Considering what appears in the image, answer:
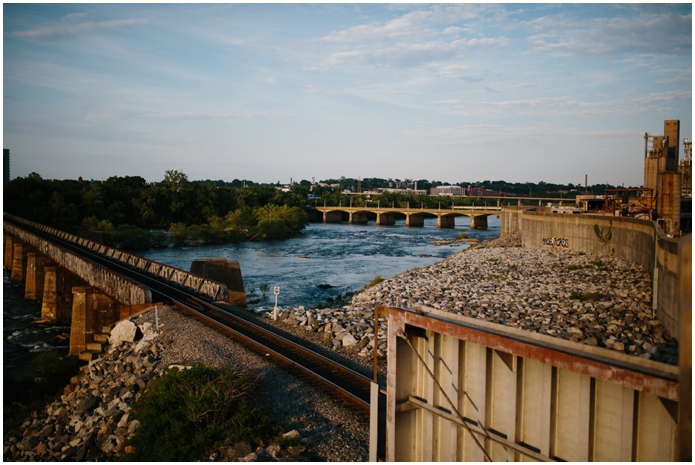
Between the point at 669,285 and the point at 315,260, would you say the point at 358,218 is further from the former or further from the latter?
the point at 669,285

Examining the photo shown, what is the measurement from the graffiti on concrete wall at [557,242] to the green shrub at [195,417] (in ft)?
91.0

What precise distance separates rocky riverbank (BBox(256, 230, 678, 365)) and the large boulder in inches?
174

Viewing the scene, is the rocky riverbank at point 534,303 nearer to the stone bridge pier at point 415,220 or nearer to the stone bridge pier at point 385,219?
the stone bridge pier at point 415,220

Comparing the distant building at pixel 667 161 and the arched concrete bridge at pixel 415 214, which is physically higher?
the distant building at pixel 667 161

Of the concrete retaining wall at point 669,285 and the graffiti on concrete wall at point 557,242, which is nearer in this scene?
the concrete retaining wall at point 669,285

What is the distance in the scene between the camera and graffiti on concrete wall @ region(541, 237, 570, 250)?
32956 millimetres

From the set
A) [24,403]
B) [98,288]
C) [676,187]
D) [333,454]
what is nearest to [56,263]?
[98,288]

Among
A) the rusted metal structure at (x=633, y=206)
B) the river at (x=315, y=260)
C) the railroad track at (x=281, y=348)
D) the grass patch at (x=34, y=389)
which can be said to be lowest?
the grass patch at (x=34, y=389)

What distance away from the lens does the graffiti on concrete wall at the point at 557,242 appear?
108ft

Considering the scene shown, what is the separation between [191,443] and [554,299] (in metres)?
15.0

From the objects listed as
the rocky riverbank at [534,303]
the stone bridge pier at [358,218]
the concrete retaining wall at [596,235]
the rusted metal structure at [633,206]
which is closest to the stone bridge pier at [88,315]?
the rocky riverbank at [534,303]

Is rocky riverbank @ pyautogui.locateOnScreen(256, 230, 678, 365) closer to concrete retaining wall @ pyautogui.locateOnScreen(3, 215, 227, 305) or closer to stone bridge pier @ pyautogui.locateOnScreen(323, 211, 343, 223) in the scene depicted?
concrete retaining wall @ pyautogui.locateOnScreen(3, 215, 227, 305)

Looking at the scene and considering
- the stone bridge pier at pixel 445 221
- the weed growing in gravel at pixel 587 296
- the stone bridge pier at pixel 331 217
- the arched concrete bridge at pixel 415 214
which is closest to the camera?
the weed growing in gravel at pixel 587 296

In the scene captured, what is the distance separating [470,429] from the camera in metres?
5.82
